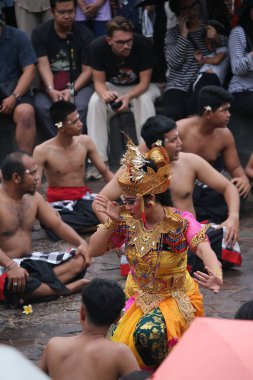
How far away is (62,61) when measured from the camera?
1098cm

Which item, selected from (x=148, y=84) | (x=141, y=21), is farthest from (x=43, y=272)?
(x=141, y=21)

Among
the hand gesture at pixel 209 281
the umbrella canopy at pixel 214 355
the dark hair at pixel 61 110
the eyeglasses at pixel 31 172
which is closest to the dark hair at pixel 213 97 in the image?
the dark hair at pixel 61 110

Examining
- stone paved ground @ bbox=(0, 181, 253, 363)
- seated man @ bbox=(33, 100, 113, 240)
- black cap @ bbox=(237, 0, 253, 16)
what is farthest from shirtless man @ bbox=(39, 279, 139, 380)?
black cap @ bbox=(237, 0, 253, 16)

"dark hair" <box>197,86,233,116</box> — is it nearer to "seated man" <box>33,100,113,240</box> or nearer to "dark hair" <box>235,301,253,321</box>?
"seated man" <box>33,100,113,240</box>

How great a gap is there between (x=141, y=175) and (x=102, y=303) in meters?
1.00

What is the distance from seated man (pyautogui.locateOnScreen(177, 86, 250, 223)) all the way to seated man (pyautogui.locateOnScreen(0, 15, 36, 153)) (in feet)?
6.62

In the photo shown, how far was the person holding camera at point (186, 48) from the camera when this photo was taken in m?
10.8

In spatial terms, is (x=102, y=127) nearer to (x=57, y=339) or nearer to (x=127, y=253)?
(x=127, y=253)

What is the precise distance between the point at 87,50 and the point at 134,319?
5298 mm

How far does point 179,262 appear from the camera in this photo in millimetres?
6133

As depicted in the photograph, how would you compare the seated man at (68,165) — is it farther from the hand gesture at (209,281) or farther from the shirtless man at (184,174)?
the hand gesture at (209,281)

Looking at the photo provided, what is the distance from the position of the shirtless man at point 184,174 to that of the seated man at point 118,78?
2.61m

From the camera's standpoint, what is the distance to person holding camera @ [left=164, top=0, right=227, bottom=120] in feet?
35.4

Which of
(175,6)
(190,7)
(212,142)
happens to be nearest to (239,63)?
(190,7)
